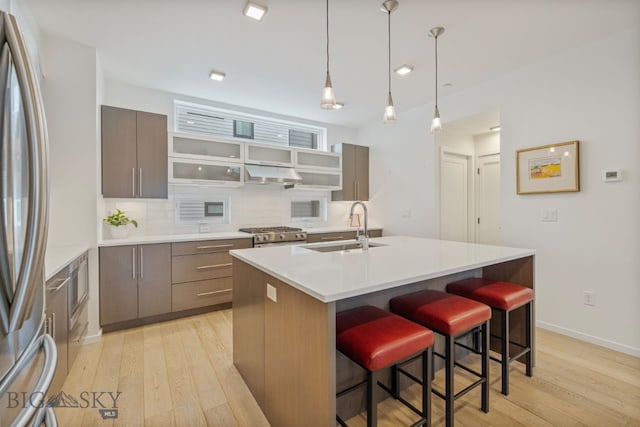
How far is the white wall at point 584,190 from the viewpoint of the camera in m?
2.42

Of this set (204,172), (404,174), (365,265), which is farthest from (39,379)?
(404,174)

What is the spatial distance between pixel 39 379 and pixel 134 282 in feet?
7.37

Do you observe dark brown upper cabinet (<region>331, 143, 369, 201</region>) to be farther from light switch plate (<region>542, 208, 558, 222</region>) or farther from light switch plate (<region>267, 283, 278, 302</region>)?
light switch plate (<region>267, 283, 278, 302</region>)

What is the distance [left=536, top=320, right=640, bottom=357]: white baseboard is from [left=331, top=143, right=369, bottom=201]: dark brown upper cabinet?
2975 mm

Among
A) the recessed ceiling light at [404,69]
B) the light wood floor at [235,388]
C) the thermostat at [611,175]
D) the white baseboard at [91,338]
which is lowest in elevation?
the light wood floor at [235,388]

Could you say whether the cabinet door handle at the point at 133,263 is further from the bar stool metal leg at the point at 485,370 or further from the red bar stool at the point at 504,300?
the bar stool metal leg at the point at 485,370

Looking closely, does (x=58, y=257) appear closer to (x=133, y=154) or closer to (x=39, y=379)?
(x=133, y=154)

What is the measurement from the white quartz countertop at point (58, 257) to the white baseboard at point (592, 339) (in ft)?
13.3

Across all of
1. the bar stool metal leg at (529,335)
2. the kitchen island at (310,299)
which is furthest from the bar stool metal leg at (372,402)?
the bar stool metal leg at (529,335)

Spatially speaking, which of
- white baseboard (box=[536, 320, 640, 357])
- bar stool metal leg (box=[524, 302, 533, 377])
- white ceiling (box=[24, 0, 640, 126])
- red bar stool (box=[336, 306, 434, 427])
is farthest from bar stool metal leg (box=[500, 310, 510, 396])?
white ceiling (box=[24, 0, 640, 126])

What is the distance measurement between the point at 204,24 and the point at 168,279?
2.45 meters

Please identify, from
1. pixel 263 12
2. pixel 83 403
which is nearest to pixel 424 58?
pixel 263 12

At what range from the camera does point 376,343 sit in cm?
130

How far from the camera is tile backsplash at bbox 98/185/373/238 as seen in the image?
351cm
